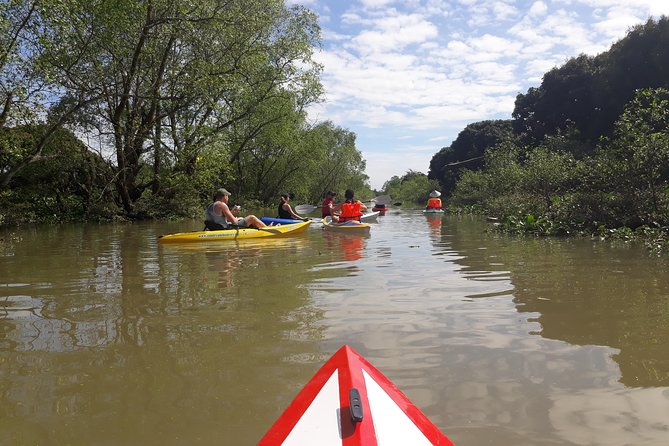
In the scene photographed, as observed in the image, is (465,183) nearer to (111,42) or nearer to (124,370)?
(111,42)

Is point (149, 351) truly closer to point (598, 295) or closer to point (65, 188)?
point (598, 295)

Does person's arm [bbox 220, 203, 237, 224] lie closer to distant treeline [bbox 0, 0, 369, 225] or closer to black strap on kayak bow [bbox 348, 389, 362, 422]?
distant treeline [bbox 0, 0, 369, 225]

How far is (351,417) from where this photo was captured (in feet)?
6.47

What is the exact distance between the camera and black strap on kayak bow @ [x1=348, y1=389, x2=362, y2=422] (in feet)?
6.40

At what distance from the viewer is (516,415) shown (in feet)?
9.26

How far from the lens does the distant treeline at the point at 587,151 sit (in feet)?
36.8

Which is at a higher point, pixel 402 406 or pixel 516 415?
pixel 402 406

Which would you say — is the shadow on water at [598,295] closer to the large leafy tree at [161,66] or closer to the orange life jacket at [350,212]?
the orange life jacket at [350,212]

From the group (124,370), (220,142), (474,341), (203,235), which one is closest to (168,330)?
(124,370)

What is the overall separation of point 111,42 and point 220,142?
8.31 m

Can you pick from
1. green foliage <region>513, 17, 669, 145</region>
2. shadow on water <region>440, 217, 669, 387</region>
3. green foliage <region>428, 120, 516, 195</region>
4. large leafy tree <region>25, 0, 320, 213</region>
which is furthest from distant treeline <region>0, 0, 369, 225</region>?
green foliage <region>428, 120, 516, 195</region>

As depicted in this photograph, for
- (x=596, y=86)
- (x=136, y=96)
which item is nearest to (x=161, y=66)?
(x=136, y=96)

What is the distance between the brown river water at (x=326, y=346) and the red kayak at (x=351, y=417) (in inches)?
23.8

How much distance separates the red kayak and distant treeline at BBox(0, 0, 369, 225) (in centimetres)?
1211
